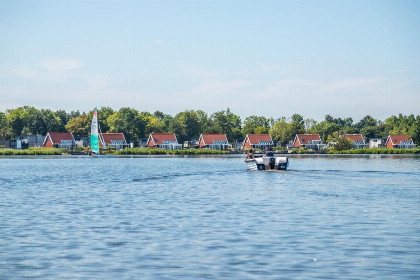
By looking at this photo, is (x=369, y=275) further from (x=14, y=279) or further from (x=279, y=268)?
(x=14, y=279)

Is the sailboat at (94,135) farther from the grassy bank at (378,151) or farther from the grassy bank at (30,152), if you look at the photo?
the grassy bank at (378,151)

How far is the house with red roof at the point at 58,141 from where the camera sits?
641 ft

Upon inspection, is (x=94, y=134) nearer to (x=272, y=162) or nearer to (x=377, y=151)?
(x=272, y=162)

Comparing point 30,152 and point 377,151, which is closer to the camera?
point 30,152

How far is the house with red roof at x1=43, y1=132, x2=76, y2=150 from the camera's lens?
641ft

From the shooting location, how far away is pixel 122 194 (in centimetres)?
4428

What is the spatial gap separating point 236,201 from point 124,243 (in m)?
16.7

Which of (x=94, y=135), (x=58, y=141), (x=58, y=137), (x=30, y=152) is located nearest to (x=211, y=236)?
(x=94, y=135)

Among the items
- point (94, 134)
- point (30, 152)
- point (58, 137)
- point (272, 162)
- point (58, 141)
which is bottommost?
point (272, 162)

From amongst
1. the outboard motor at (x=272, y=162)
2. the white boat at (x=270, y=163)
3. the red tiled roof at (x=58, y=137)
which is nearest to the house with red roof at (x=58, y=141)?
the red tiled roof at (x=58, y=137)

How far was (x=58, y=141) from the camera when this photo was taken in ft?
644

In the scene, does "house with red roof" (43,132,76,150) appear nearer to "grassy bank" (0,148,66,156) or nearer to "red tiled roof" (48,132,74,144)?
"red tiled roof" (48,132,74,144)

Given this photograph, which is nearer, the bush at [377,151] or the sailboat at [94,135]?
the sailboat at [94,135]

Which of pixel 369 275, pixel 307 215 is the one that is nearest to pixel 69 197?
pixel 307 215
